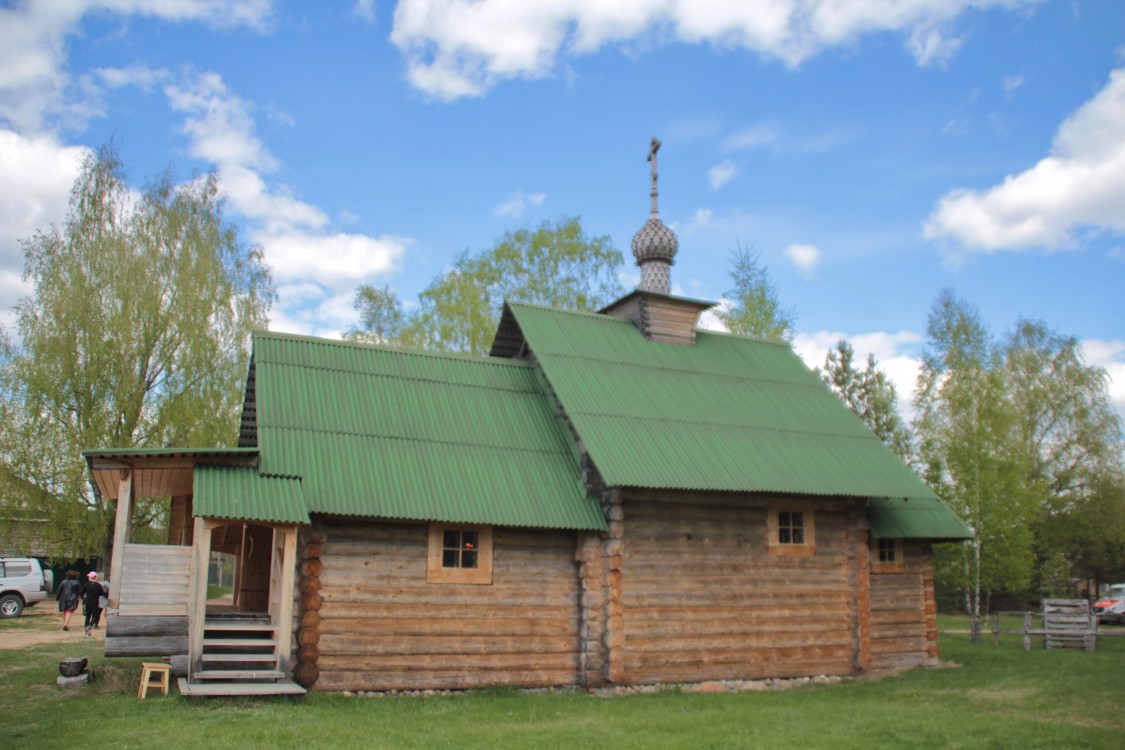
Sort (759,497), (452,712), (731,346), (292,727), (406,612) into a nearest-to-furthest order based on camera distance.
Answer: (292,727)
(452,712)
(406,612)
(759,497)
(731,346)

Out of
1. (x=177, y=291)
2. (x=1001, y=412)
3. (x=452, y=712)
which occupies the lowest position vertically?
(x=452, y=712)

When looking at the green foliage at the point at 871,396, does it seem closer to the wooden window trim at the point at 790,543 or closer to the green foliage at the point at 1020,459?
the green foliage at the point at 1020,459

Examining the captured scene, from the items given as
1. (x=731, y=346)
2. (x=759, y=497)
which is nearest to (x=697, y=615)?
(x=759, y=497)

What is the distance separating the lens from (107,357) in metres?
27.7

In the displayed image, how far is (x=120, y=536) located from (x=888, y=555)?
1440 cm

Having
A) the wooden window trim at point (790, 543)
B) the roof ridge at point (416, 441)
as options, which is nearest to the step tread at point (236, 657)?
the roof ridge at point (416, 441)

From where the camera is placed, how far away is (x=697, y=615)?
1642 cm

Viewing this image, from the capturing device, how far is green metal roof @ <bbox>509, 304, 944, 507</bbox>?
53.5 feet

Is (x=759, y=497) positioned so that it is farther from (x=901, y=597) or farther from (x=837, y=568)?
(x=901, y=597)

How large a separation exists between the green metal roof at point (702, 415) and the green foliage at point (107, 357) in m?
13.8

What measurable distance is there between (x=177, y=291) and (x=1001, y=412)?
82.3 ft

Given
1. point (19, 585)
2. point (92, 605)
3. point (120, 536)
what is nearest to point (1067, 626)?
point (120, 536)

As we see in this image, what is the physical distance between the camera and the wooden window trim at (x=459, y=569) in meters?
14.9

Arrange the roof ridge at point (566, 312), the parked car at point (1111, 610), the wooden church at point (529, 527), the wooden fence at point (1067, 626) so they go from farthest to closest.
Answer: the parked car at point (1111, 610)
the wooden fence at point (1067, 626)
the roof ridge at point (566, 312)
the wooden church at point (529, 527)
